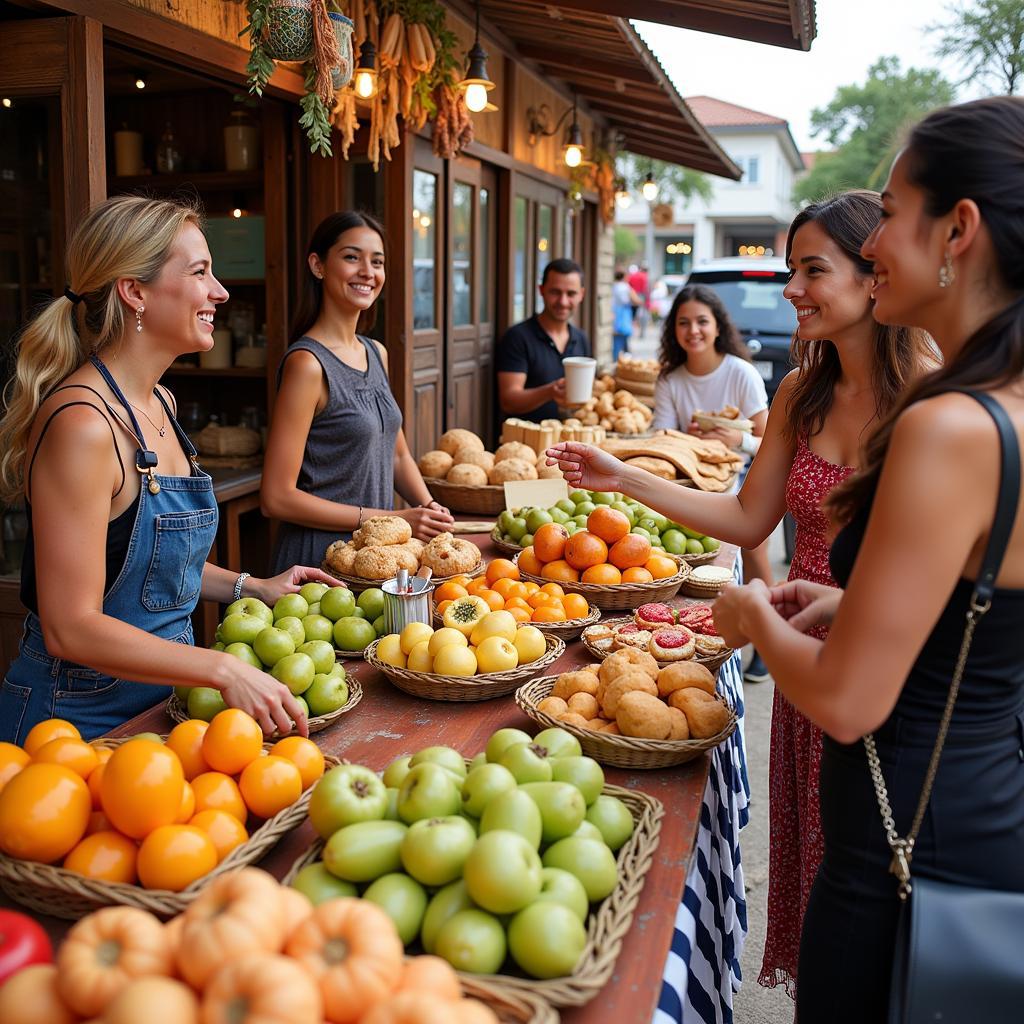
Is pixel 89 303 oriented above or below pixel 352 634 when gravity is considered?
above

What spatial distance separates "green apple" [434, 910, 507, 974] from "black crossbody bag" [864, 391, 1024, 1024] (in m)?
0.65

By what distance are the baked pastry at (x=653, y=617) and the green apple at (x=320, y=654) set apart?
2.72 feet

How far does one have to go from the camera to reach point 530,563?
3.09 metres

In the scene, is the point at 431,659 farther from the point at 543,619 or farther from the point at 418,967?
the point at 418,967

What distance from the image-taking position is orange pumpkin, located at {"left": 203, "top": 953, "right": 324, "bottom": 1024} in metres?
0.95

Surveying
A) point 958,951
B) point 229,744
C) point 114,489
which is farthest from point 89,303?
point 958,951

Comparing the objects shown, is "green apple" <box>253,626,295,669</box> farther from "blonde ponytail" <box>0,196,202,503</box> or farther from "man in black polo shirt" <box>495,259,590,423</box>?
"man in black polo shirt" <box>495,259,590,423</box>

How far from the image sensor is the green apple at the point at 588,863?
1.40m

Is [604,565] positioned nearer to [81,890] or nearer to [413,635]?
[413,635]

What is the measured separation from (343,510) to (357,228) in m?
1.03


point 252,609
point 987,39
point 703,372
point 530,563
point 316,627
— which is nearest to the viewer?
point 252,609

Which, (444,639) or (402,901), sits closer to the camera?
(402,901)

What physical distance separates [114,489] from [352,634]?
0.69 m

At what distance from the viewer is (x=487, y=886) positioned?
1254 mm
